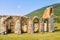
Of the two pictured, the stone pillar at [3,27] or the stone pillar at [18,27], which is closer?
the stone pillar at [3,27]

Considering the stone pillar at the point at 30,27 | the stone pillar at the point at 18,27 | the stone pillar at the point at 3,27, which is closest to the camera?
the stone pillar at the point at 3,27

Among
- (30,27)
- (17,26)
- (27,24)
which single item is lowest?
(30,27)

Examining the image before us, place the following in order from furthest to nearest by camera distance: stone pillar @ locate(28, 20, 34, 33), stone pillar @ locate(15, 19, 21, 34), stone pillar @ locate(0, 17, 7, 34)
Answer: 1. stone pillar @ locate(28, 20, 34, 33)
2. stone pillar @ locate(15, 19, 21, 34)
3. stone pillar @ locate(0, 17, 7, 34)

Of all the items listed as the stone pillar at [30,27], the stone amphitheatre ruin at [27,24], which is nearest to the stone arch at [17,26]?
the stone amphitheatre ruin at [27,24]

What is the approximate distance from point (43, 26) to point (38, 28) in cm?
134

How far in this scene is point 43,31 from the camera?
43.6 metres

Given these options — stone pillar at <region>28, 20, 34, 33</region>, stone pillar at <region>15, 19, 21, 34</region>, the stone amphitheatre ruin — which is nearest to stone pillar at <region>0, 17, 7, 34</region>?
the stone amphitheatre ruin

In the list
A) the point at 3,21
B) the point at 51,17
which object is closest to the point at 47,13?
the point at 51,17

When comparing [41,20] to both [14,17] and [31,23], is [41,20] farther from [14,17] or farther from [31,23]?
[14,17]

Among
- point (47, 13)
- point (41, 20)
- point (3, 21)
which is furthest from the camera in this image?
point (47, 13)

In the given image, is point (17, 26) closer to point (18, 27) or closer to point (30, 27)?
point (18, 27)

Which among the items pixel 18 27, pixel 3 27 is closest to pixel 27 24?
pixel 18 27

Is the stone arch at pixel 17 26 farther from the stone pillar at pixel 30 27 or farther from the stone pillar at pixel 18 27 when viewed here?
the stone pillar at pixel 30 27

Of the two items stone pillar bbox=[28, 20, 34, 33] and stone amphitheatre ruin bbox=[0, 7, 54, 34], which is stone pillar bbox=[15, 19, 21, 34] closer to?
stone amphitheatre ruin bbox=[0, 7, 54, 34]
